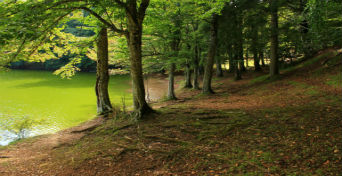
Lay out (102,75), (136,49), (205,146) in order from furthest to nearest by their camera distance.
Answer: (102,75), (136,49), (205,146)

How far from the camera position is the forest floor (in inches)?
160

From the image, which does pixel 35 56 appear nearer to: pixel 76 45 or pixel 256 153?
pixel 76 45

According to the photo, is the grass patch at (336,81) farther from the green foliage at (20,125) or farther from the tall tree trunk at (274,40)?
the green foliage at (20,125)

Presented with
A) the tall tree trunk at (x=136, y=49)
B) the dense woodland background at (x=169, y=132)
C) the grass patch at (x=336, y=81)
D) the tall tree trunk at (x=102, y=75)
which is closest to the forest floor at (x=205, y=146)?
the dense woodland background at (x=169, y=132)

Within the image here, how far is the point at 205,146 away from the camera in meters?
5.17

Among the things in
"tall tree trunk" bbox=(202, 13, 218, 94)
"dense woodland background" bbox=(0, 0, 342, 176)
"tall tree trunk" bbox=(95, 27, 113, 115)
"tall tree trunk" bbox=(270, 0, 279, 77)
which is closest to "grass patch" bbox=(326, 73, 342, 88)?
"dense woodland background" bbox=(0, 0, 342, 176)

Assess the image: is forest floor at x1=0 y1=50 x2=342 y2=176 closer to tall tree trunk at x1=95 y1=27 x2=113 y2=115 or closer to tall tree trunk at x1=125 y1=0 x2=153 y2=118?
tall tree trunk at x1=125 y1=0 x2=153 y2=118

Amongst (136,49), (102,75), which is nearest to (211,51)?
(102,75)

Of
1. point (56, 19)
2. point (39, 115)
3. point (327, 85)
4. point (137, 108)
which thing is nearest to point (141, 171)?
point (137, 108)

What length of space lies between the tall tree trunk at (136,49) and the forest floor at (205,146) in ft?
2.02

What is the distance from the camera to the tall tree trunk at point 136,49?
708 centimetres

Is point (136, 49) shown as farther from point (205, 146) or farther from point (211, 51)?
point (211, 51)

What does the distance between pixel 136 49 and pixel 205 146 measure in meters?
4.14

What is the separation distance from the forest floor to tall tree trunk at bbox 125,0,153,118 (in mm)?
615
